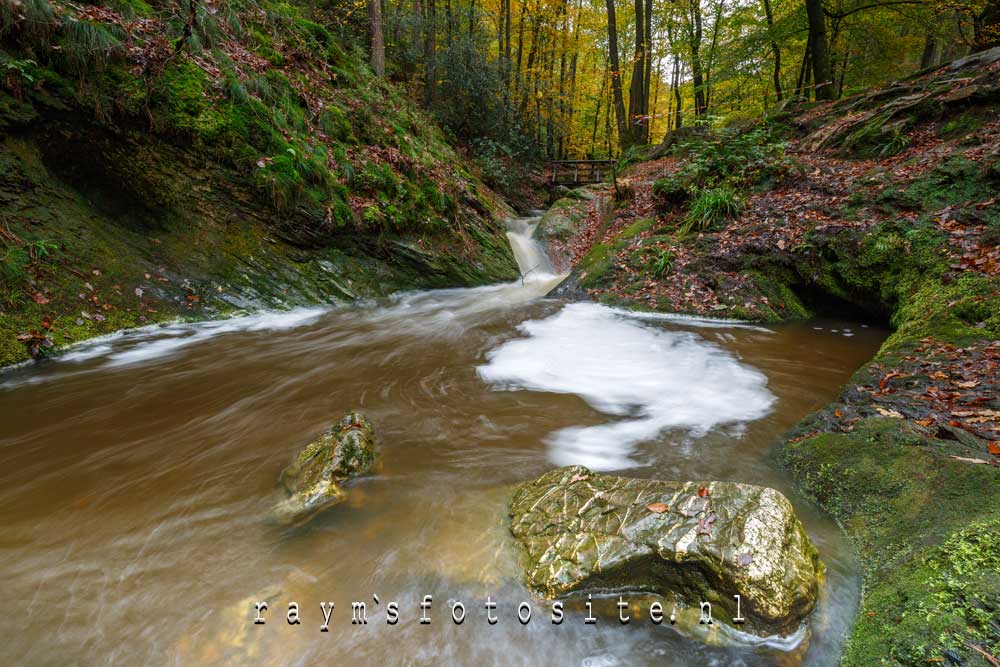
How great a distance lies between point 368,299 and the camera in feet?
25.0

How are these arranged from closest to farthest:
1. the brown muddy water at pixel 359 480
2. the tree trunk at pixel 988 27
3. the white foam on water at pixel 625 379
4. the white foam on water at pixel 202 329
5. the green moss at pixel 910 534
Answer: the green moss at pixel 910 534 → the brown muddy water at pixel 359 480 → the white foam on water at pixel 625 379 → the white foam on water at pixel 202 329 → the tree trunk at pixel 988 27

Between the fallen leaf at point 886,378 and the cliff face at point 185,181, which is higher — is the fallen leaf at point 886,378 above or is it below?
below

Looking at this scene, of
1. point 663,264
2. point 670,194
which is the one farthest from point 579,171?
point 663,264

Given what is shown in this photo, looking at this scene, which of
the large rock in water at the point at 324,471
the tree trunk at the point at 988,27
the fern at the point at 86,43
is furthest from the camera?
the tree trunk at the point at 988,27

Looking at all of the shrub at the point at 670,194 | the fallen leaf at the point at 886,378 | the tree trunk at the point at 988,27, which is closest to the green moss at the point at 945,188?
the shrub at the point at 670,194

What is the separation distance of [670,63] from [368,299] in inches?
967

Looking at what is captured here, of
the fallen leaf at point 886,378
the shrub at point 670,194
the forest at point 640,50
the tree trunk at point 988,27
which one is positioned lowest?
the fallen leaf at point 886,378

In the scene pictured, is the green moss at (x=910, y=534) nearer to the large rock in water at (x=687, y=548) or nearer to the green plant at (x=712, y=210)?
the large rock in water at (x=687, y=548)

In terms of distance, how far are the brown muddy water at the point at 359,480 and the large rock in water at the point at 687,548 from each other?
0.13m

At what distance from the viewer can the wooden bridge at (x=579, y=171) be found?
61.5 feet

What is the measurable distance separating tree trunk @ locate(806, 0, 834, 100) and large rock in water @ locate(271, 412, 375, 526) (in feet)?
46.2

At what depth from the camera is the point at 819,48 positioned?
36.3 feet

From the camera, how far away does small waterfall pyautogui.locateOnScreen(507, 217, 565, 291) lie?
10344mm

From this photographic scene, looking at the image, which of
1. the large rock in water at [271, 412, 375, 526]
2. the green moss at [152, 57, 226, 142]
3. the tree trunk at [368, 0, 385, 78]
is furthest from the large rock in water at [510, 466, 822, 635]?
the tree trunk at [368, 0, 385, 78]
